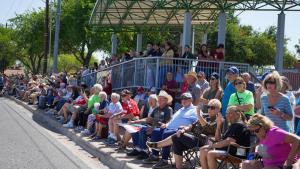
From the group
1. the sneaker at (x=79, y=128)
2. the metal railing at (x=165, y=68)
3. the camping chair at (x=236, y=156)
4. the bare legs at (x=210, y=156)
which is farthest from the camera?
the sneaker at (x=79, y=128)

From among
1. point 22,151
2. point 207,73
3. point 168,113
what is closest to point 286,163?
point 168,113

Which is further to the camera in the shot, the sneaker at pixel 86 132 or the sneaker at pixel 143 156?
the sneaker at pixel 86 132

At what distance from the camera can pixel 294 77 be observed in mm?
36500

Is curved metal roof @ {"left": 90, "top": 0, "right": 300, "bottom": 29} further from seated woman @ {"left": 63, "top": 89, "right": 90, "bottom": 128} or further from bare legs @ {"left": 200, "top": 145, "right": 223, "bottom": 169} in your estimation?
bare legs @ {"left": 200, "top": 145, "right": 223, "bottom": 169}

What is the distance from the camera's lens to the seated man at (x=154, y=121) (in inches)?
475

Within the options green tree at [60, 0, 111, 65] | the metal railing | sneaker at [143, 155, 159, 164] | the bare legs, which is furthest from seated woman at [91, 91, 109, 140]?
green tree at [60, 0, 111, 65]

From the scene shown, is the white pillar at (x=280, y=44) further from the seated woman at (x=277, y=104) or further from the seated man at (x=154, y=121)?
the seated woman at (x=277, y=104)

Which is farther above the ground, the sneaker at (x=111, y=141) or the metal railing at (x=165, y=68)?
the metal railing at (x=165, y=68)

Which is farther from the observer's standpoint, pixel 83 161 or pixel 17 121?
pixel 17 121

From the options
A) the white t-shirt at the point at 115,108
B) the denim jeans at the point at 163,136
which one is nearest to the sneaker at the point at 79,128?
the white t-shirt at the point at 115,108

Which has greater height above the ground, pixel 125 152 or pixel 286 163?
pixel 286 163

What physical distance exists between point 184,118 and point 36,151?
4.40 meters

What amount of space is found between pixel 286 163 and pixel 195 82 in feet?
21.4

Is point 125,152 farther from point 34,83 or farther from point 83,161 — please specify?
point 34,83
